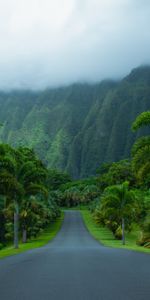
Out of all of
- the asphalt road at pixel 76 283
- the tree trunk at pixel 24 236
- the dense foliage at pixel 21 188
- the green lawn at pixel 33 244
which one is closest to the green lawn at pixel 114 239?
the green lawn at pixel 33 244

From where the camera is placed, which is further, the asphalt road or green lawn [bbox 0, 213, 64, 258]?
green lawn [bbox 0, 213, 64, 258]

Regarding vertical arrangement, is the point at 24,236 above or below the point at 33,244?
above

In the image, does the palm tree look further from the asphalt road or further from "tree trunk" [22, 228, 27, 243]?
the asphalt road

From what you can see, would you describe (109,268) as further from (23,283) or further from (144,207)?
(144,207)

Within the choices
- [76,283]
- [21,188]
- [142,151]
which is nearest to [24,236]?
[21,188]

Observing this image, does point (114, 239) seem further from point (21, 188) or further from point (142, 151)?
point (142, 151)

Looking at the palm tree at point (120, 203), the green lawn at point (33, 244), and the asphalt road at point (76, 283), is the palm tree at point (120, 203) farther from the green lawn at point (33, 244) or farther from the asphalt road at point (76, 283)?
the asphalt road at point (76, 283)

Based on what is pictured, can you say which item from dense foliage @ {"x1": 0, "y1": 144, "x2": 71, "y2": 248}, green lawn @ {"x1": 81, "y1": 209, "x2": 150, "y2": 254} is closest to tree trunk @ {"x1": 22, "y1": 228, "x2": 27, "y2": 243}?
dense foliage @ {"x1": 0, "y1": 144, "x2": 71, "y2": 248}

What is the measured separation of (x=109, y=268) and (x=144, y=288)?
510 centimetres

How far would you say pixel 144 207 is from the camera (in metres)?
69.3

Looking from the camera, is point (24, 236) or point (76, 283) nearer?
point (76, 283)

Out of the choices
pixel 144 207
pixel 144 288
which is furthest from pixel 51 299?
pixel 144 207

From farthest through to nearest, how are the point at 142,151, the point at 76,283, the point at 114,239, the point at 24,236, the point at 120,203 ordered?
the point at 114,239
the point at 24,236
the point at 120,203
the point at 142,151
the point at 76,283

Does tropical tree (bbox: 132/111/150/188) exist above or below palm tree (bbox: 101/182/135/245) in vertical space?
above
